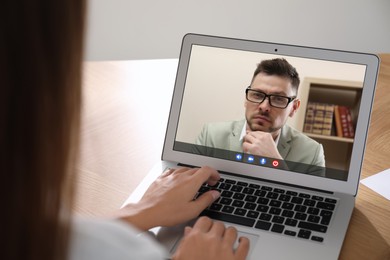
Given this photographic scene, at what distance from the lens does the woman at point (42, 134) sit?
477 mm

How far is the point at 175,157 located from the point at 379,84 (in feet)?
2.33

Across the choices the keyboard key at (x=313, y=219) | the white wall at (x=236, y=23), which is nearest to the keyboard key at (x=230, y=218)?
the keyboard key at (x=313, y=219)

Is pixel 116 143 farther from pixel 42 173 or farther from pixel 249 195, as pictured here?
pixel 42 173

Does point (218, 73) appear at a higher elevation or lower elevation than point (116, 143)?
higher

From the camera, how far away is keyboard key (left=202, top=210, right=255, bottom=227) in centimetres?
113

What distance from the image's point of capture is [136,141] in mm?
1456

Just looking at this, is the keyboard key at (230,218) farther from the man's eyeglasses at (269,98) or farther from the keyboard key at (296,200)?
the man's eyeglasses at (269,98)

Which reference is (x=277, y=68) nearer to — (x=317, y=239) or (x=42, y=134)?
(x=317, y=239)

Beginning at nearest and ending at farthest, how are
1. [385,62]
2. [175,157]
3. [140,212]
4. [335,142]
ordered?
[140,212] < [335,142] < [175,157] < [385,62]

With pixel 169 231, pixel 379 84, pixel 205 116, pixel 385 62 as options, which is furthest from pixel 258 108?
pixel 385 62

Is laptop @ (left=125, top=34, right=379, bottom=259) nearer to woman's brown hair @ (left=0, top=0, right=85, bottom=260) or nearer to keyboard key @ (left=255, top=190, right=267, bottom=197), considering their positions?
keyboard key @ (left=255, top=190, right=267, bottom=197)

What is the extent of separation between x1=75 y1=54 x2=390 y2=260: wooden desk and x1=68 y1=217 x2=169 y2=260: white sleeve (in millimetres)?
452

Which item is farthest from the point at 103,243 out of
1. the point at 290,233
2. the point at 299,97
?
the point at 299,97

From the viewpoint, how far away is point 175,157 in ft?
4.38
